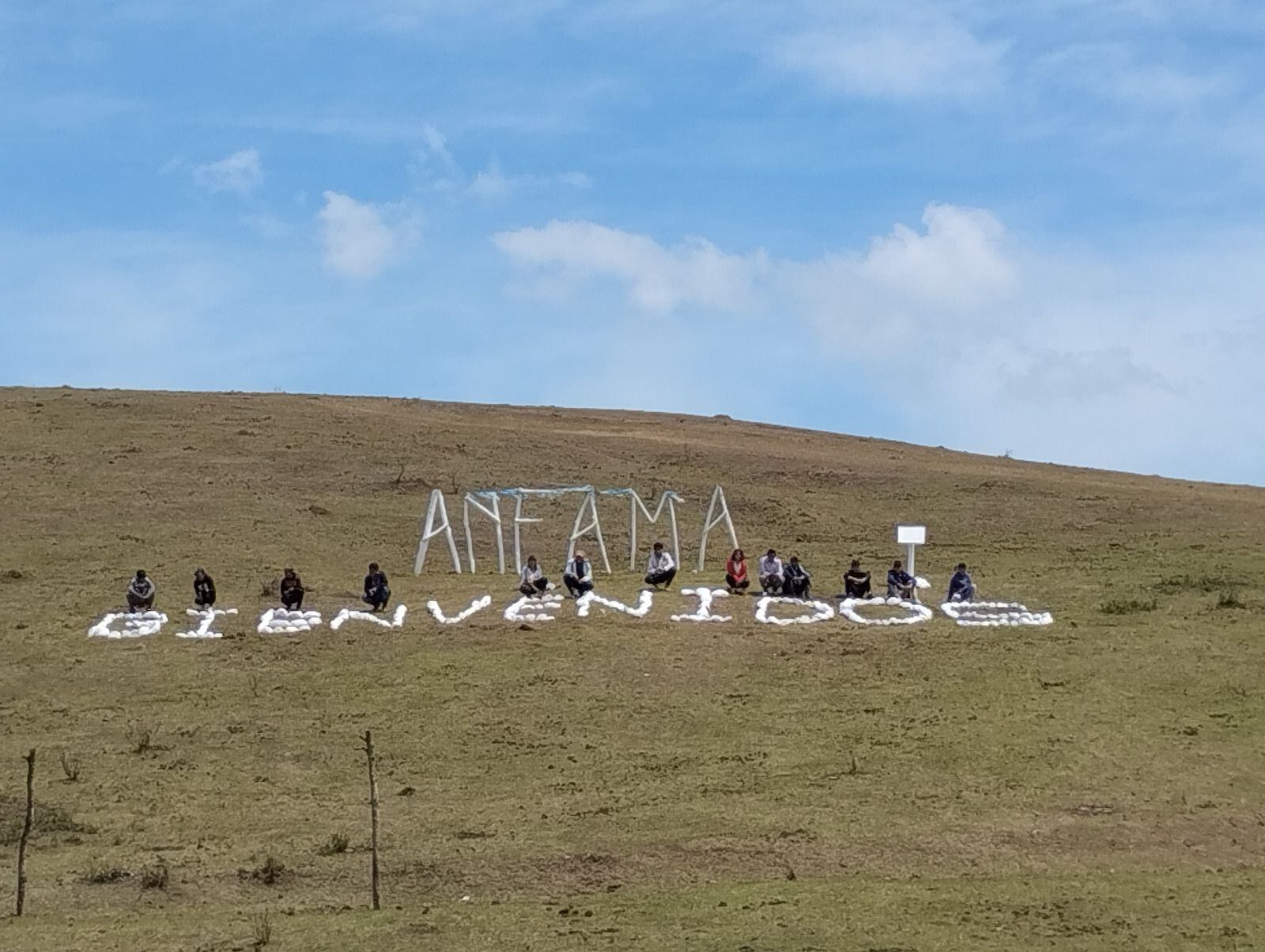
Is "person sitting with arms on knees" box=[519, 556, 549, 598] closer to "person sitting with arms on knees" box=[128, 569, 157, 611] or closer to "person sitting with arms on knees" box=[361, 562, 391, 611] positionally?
"person sitting with arms on knees" box=[361, 562, 391, 611]

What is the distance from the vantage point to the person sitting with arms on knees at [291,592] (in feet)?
115

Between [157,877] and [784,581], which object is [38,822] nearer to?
[157,877]

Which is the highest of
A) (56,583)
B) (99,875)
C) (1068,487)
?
(1068,487)

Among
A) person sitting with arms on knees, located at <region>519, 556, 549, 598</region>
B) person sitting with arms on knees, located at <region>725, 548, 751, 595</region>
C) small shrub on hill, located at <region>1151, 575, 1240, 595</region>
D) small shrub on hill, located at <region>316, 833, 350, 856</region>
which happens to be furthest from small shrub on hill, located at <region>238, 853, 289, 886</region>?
small shrub on hill, located at <region>1151, 575, 1240, 595</region>

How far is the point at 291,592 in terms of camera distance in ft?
115

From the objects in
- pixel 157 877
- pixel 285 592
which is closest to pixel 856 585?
pixel 285 592

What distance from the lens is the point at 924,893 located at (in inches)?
767

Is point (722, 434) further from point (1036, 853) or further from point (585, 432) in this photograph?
point (1036, 853)

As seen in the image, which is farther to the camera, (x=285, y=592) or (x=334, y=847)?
(x=285, y=592)

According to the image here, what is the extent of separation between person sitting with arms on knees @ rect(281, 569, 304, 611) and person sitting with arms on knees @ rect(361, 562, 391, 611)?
1.39 metres

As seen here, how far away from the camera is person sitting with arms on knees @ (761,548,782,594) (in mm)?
35844

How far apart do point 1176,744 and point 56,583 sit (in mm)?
26206

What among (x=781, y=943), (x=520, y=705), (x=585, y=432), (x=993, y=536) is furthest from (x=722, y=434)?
(x=781, y=943)

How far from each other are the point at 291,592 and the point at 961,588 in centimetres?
1403
